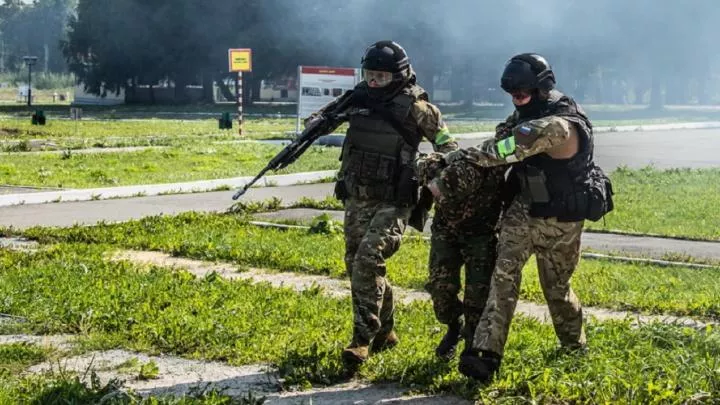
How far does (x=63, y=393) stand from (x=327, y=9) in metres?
46.6

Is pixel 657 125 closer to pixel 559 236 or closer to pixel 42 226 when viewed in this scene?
pixel 42 226

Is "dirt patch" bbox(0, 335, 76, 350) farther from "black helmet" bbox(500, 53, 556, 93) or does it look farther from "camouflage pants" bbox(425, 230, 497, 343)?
"black helmet" bbox(500, 53, 556, 93)

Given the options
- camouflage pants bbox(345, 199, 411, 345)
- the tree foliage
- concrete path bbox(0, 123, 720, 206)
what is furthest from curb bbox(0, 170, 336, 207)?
the tree foliage

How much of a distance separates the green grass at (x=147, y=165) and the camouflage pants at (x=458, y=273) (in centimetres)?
1134

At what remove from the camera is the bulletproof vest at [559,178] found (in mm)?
5738

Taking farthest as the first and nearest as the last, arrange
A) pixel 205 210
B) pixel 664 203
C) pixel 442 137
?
pixel 664 203 → pixel 205 210 → pixel 442 137

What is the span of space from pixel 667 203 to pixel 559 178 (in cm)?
991

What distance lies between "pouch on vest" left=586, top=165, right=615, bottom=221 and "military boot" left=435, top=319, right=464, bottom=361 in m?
0.99

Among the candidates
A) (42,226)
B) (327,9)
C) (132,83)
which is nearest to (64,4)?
(132,83)

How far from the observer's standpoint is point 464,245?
620 centimetres

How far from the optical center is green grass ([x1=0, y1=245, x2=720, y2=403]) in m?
5.53

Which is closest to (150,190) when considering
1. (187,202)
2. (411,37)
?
(187,202)

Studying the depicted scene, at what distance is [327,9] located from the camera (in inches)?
2010

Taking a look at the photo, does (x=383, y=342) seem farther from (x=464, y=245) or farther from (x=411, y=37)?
(x=411, y=37)
